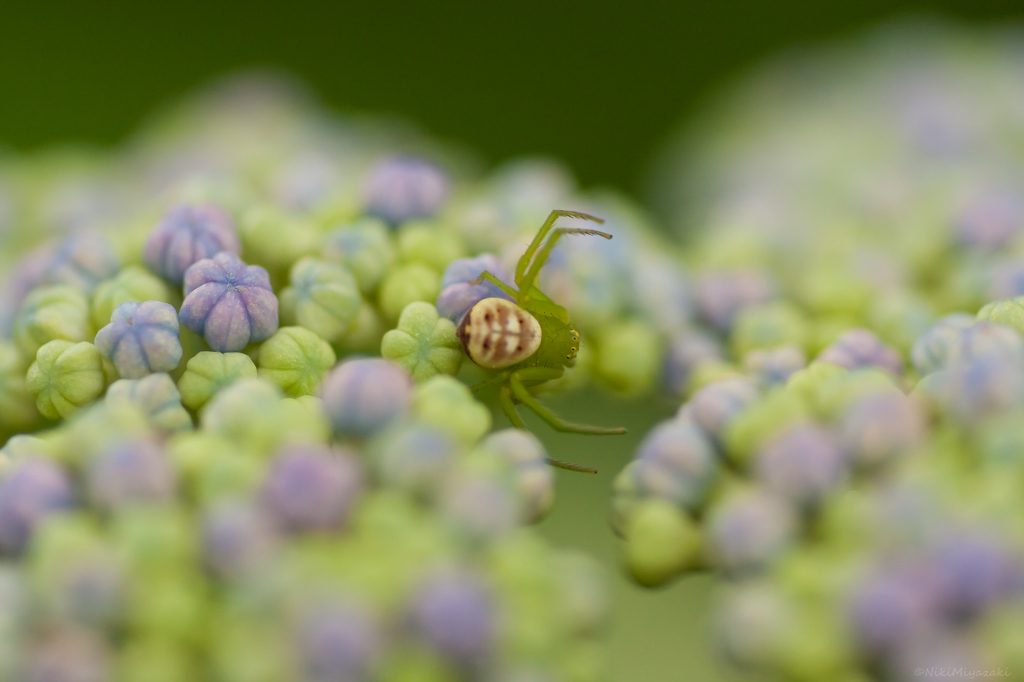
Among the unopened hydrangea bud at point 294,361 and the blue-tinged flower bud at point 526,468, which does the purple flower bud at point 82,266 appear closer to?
the unopened hydrangea bud at point 294,361

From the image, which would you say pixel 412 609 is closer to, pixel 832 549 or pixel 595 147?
pixel 832 549

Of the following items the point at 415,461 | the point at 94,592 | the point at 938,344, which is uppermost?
the point at 938,344

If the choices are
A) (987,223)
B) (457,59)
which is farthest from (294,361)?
(457,59)

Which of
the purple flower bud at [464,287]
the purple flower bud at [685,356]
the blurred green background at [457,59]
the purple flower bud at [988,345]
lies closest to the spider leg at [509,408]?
the purple flower bud at [464,287]

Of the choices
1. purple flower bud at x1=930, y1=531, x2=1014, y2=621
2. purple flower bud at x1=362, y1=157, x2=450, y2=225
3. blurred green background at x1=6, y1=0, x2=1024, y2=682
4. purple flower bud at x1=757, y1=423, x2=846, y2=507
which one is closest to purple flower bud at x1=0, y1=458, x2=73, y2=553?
purple flower bud at x1=362, y1=157, x2=450, y2=225

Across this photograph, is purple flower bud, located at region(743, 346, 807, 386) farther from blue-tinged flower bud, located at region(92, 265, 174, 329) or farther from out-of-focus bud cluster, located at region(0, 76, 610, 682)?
blue-tinged flower bud, located at region(92, 265, 174, 329)

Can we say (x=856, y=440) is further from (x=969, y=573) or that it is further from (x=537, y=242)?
(x=537, y=242)

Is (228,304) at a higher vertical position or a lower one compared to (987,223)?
lower

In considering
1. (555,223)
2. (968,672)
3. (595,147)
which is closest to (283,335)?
(555,223)
